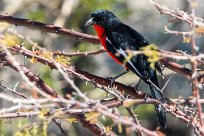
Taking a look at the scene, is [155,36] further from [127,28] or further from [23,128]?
[23,128]

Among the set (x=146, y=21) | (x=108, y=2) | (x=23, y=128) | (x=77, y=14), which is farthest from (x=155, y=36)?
(x=23, y=128)

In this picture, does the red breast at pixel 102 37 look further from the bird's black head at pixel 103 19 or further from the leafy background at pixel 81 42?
the leafy background at pixel 81 42

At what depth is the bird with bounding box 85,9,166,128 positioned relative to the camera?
4.34 m

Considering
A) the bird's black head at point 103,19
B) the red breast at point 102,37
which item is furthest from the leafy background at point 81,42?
the red breast at point 102,37

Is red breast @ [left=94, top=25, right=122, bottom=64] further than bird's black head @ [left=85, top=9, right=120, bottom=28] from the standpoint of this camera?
No

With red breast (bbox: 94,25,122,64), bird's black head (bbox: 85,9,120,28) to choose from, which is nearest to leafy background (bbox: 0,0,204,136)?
bird's black head (bbox: 85,9,120,28)

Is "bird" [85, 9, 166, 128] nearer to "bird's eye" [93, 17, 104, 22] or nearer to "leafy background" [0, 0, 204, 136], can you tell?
"bird's eye" [93, 17, 104, 22]

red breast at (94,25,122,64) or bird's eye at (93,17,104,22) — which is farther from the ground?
bird's eye at (93,17,104,22)

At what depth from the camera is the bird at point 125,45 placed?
4344 millimetres

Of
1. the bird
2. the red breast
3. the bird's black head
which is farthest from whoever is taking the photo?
the bird's black head

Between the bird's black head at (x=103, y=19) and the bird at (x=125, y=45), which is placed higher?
the bird's black head at (x=103, y=19)

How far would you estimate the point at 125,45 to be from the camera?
4.75 metres

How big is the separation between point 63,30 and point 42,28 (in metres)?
0.20

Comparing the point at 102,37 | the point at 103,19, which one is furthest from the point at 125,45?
the point at 103,19
